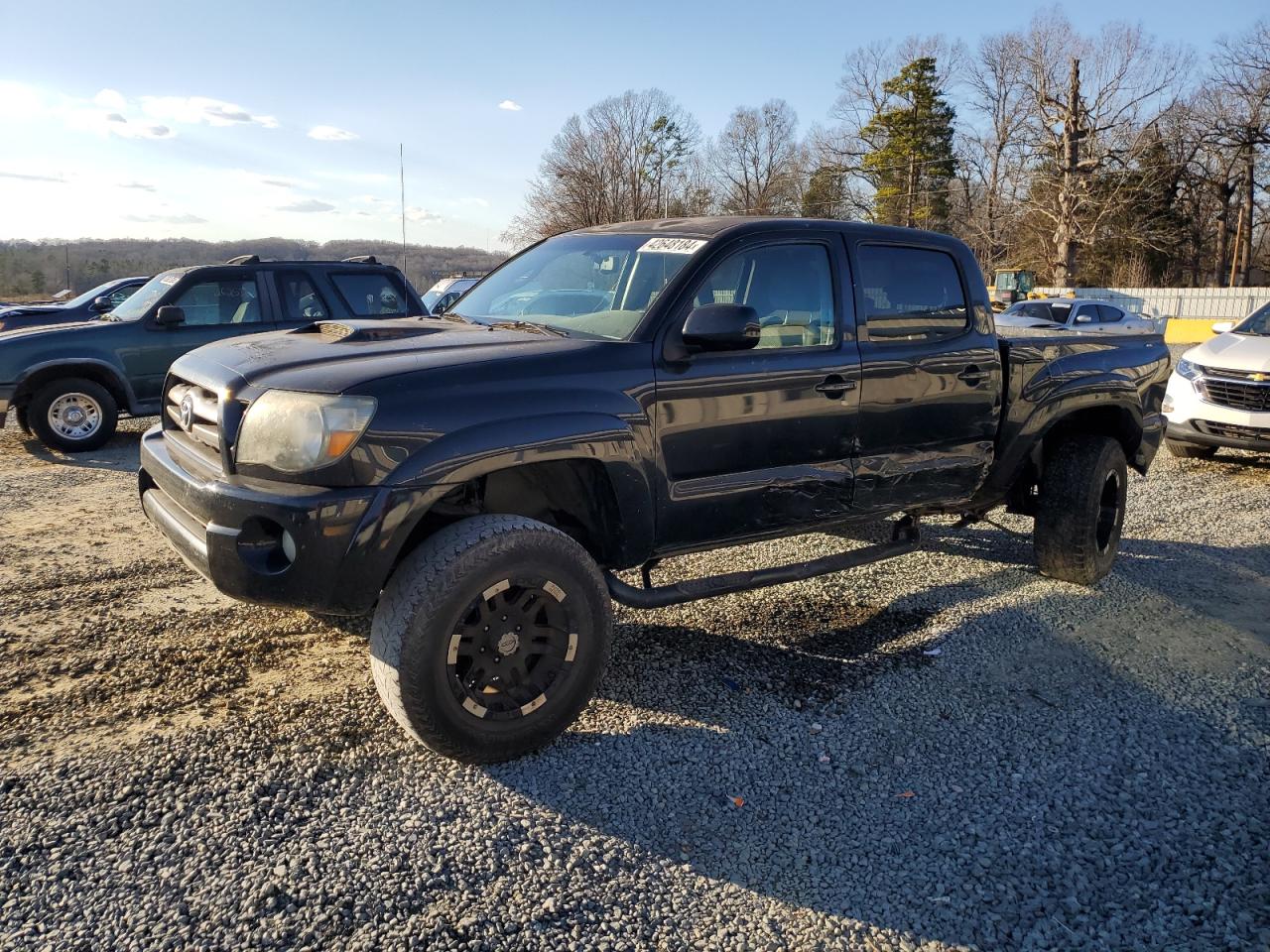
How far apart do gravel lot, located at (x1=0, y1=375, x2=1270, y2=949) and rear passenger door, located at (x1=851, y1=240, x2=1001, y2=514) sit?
81cm

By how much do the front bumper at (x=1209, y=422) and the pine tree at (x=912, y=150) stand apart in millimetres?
49526

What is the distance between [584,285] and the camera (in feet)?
13.5

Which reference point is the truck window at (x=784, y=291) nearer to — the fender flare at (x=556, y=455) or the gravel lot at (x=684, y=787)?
the fender flare at (x=556, y=455)

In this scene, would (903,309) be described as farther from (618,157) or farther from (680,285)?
(618,157)

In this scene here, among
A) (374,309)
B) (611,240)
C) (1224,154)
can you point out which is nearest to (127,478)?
(374,309)

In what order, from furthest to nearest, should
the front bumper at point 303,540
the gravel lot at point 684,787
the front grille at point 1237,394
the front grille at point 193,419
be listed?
1. the front grille at point 1237,394
2. the front grille at point 193,419
3. the front bumper at point 303,540
4. the gravel lot at point 684,787

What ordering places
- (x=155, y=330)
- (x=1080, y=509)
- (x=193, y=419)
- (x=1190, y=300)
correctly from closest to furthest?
(x=193, y=419) < (x=1080, y=509) < (x=155, y=330) < (x=1190, y=300)

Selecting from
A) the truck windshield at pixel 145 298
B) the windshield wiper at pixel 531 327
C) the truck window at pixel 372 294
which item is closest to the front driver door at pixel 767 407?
the windshield wiper at pixel 531 327

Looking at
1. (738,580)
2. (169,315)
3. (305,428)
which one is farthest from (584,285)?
(169,315)

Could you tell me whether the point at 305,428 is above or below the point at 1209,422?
above

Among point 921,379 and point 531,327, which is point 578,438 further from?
point 921,379

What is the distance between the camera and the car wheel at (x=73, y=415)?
29.8ft

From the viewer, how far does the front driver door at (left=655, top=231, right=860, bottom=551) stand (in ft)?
12.0

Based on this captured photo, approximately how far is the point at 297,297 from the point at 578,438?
7244 millimetres
